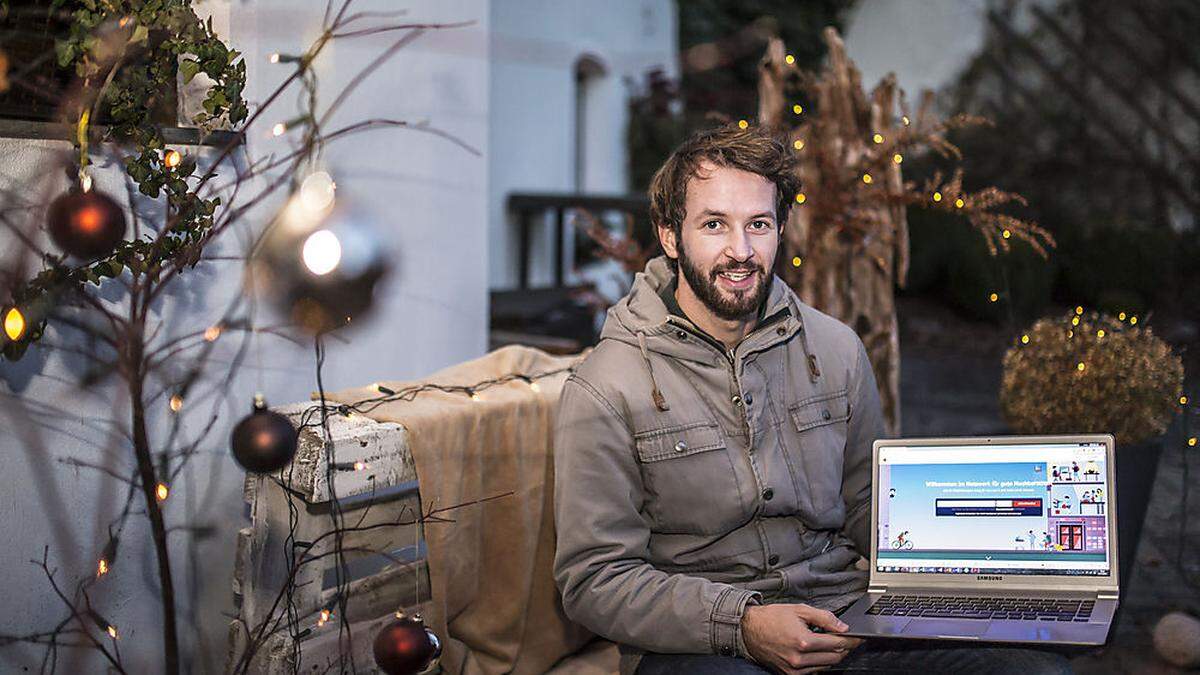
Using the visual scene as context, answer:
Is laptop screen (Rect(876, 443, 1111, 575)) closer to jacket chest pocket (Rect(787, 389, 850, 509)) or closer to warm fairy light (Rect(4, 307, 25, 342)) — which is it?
jacket chest pocket (Rect(787, 389, 850, 509))

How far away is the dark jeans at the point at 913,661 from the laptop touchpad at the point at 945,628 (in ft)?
0.11

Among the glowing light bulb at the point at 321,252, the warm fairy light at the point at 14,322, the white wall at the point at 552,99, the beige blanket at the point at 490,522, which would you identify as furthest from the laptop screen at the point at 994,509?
the white wall at the point at 552,99

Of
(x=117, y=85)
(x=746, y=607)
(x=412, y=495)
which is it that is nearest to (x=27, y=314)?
(x=117, y=85)

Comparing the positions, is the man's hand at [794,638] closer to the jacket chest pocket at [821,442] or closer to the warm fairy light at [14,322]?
the jacket chest pocket at [821,442]

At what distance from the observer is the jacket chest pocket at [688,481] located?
2.56m

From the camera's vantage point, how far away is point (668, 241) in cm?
275

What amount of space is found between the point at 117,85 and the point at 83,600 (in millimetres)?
1025

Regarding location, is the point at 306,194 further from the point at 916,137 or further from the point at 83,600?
the point at 916,137

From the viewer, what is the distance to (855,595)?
8.70 feet

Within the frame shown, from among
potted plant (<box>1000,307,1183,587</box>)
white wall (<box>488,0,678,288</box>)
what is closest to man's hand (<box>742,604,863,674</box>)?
potted plant (<box>1000,307,1183,587</box>)

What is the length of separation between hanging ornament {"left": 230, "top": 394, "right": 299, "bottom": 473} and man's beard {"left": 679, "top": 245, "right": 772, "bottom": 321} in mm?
987

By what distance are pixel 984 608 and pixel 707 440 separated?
2.00 feet

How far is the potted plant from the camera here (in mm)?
3736

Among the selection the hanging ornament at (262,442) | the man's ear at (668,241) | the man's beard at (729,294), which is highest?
the man's ear at (668,241)
